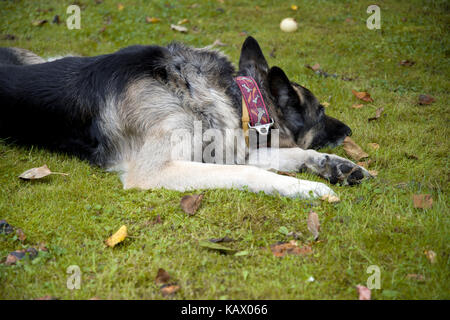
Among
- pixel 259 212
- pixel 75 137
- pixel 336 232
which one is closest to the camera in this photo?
pixel 336 232

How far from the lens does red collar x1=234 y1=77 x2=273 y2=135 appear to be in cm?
370

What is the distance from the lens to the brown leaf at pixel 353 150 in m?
4.06

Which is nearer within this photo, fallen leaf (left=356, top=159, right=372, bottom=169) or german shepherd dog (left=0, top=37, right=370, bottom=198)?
german shepherd dog (left=0, top=37, right=370, bottom=198)

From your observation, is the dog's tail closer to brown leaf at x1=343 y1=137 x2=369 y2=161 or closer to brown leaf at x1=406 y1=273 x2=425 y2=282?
brown leaf at x1=343 y1=137 x2=369 y2=161

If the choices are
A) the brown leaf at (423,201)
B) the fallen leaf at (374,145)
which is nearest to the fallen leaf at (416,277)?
the brown leaf at (423,201)

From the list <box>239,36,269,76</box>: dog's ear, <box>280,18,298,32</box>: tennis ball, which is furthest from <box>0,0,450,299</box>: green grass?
<box>280,18,298,32</box>: tennis ball

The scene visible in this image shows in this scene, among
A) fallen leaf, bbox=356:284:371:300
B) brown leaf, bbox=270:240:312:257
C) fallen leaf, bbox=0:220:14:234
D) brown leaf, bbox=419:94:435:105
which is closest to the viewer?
fallen leaf, bbox=356:284:371:300

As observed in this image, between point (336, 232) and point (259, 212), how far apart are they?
1.97 ft

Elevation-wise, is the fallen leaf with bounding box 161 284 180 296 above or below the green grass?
below

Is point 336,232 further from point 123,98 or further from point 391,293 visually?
point 123,98

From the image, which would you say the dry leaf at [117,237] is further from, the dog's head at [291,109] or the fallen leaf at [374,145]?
the fallen leaf at [374,145]

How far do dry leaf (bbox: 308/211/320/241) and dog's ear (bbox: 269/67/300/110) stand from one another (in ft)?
5.05
